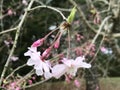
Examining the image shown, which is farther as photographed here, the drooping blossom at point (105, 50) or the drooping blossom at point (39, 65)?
the drooping blossom at point (105, 50)

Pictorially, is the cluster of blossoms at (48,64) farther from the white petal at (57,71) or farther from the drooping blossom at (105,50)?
the drooping blossom at (105,50)

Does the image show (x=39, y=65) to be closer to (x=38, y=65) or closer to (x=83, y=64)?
(x=38, y=65)

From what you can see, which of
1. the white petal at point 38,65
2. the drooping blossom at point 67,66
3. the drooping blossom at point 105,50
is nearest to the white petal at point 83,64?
the drooping blossom at point 67,66

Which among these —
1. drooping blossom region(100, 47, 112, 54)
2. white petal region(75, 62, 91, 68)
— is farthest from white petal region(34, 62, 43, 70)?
drooping blossom region(100, 47, 112, 54)

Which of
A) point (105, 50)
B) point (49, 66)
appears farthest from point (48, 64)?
point (105, 50)

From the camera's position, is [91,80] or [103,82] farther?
[103,82]

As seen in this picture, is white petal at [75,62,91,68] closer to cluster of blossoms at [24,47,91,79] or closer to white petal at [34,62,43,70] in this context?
cluster of blossoms at [24,47,91,79]

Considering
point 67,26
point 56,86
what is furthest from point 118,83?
point 67,26

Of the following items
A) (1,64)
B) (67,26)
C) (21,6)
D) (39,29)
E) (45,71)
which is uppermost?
(21,6)

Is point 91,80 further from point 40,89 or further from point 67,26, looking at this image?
point 67,26
